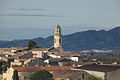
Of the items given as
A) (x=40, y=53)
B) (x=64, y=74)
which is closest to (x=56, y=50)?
(x=40, y=53)

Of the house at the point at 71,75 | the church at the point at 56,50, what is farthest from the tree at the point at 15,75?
the church at the point at 56,50

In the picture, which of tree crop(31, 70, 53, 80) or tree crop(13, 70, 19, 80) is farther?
tree crop(13, 70, 19, 80)

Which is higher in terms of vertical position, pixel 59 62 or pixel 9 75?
pixel 59 62

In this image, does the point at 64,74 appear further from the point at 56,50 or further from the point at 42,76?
the point at 56,50

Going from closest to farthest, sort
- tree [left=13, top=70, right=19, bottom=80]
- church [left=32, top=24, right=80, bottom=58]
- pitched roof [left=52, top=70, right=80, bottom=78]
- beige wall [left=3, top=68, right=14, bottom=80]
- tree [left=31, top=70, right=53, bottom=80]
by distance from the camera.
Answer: pitched roof [left=52, top=70, right=80, bottom=78] → tree [left=31, top=70, right=53, bottom=80] → tree [left=13, top=70, right=19, bottom=80] → beige wall [left=3, top=68, right=14, bottom=80] → church [left=32, top=24, right=80, bottom=58]

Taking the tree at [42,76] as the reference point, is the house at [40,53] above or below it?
above

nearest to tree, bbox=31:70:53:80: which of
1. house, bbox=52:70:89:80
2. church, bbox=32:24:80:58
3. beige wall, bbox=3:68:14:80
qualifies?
house, bbox=52:70:89:80

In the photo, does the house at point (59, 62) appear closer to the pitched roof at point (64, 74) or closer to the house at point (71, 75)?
the pitched roof at point (64, 74)

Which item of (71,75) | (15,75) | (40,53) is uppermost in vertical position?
(40,53)

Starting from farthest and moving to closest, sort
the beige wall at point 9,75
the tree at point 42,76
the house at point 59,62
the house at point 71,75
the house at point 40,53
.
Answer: the house at point 40,53 < the house at point 59,62 < the beige wall at point 9,75 < the tree at point 42,76 < the house at point 71,75

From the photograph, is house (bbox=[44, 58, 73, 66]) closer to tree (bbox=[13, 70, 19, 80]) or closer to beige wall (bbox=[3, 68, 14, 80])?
beige wall (bbox=[3, 68, 14, 80])

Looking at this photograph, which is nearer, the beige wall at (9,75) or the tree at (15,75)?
the tree at (15,75)

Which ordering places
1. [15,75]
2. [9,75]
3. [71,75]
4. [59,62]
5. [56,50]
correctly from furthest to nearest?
[56,50], [59,62], [9,75], [15,75], [71,75]

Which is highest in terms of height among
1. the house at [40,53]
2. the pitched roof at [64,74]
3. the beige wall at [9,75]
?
the house at [40,53]
